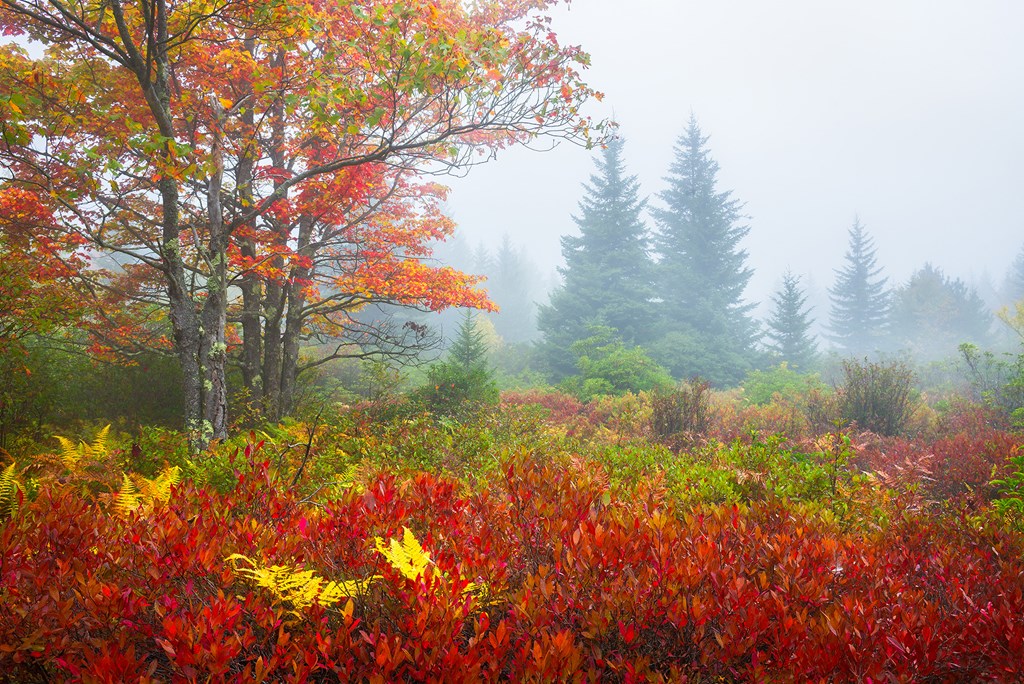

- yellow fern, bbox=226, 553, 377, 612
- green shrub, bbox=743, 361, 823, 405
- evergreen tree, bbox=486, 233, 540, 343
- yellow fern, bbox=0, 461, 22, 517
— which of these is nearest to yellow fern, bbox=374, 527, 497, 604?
yellow fern, bbox=226, 553, 377, 612

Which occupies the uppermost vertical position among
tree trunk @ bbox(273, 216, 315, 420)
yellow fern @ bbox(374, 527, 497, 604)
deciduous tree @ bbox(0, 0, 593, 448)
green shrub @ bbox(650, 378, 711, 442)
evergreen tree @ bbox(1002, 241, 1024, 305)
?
evergreen tree @ bbox(1002, 241, 1024, 305)

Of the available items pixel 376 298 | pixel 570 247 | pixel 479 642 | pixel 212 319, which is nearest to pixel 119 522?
pixel 479 642

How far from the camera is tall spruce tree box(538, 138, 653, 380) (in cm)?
2458

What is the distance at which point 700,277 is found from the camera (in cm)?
2847

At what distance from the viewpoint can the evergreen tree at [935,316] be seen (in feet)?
139

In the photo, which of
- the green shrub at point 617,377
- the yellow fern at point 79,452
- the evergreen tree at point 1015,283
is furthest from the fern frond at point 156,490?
the evergreen tree at point 1015,283

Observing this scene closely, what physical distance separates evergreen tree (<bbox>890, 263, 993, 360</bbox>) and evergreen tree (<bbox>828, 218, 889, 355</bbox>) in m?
1.28

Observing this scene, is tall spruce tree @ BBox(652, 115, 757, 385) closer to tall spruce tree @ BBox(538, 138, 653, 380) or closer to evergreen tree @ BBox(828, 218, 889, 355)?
tall spruce tree @ BBox(538, 138, 653, 380)

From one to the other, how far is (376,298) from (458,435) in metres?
3.45

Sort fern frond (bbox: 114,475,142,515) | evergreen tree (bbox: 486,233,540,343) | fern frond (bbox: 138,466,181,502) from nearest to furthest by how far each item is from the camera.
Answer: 1. fern frond (bbox: 114,475,142,515)
2. fern frond (bbox: 138,466,181,502)
3. evergreen tree (bbox: 486,233,540,343)

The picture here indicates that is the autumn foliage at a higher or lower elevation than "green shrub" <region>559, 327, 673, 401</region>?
lower

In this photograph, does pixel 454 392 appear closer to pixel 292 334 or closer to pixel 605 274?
pixel 292 334

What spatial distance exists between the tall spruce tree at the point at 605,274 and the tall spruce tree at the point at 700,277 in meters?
1.56

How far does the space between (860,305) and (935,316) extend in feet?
17.1
